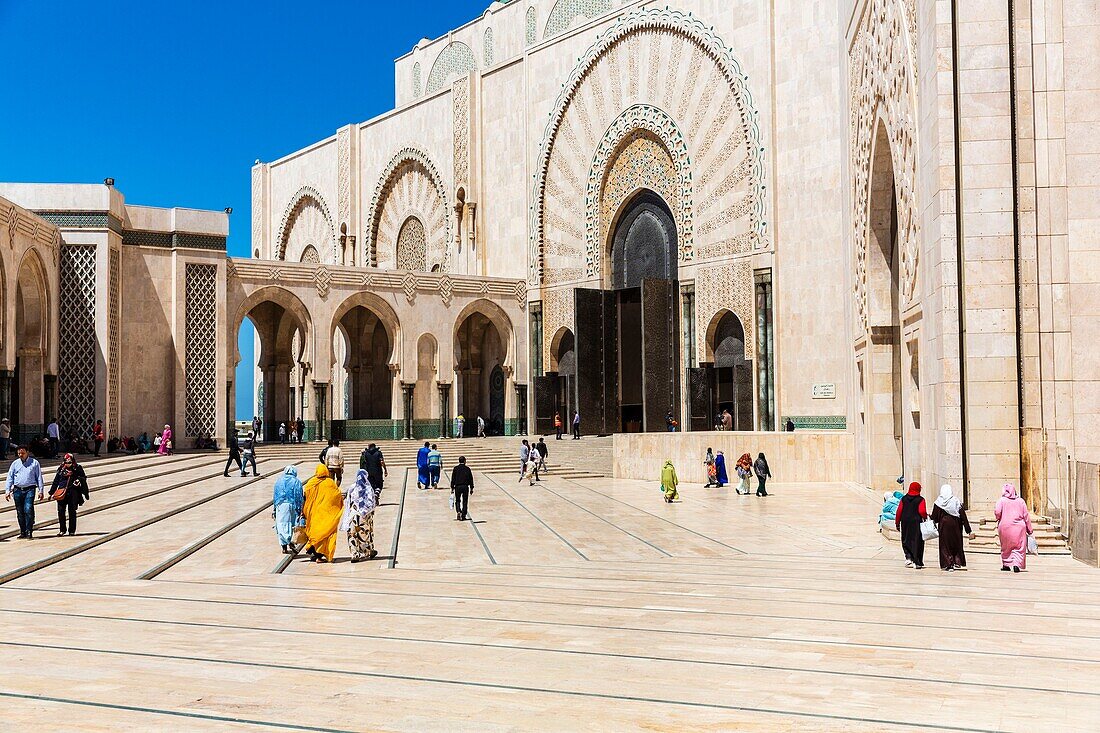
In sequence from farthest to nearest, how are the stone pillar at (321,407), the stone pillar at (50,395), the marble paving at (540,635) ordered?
the stone pillar at (321,407) < the stone pillar at (50,395) < the marble paving at (540,635)

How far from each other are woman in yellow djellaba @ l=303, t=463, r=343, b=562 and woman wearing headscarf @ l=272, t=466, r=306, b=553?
0.53 ft

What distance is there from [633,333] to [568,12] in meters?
8.56

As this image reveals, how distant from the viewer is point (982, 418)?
9.09 metres

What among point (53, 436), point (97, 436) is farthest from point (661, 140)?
point (53, 436)

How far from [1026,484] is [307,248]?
29.5m

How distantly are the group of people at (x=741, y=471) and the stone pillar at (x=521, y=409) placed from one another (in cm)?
979

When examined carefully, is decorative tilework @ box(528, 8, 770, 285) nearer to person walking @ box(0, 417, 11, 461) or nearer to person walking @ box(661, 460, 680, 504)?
person walking @ box(661, 460, 680, 504)

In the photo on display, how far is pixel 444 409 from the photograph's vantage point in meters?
25.3

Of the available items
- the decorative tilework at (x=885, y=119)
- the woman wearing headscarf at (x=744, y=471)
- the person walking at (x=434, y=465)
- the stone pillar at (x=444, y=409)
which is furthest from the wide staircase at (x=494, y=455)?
the decorative tilework at (x=885, y=119)

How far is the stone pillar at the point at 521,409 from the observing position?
26.1 m

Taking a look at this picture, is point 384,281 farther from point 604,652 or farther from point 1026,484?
point 604,652

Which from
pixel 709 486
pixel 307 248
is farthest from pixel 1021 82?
pixel 307 248

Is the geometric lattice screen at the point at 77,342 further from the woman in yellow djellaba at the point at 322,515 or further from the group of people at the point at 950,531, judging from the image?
the group of people at the point at 950,531

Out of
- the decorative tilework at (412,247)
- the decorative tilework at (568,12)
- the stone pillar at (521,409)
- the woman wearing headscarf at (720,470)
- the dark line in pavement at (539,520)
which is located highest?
the decorative tilework at (568,12)
